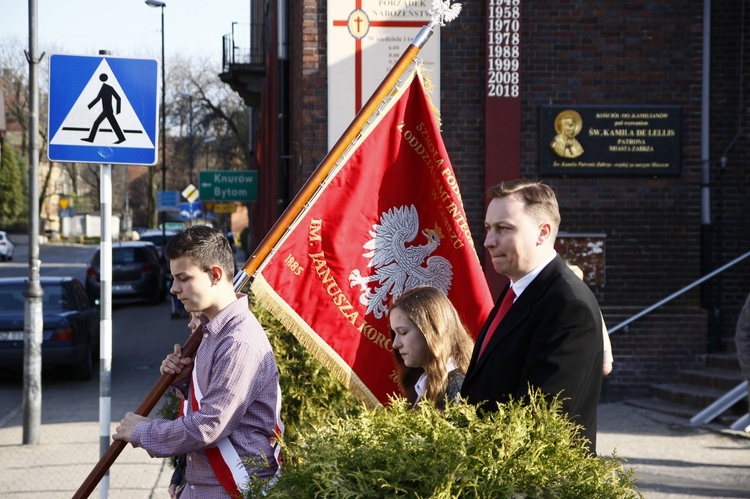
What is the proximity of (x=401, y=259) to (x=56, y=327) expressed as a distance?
36.3 feet

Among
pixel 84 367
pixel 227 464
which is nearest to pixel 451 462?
pixel 227 464

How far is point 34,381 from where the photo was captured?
1058 centimetres

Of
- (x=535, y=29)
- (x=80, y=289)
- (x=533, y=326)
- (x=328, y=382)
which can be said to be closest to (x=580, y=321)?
(x=533, y=326)

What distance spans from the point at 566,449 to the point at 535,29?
10.6 meters

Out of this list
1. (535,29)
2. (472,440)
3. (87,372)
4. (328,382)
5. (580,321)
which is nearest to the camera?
(472,440)

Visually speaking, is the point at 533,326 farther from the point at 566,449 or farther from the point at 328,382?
the point at 328,382

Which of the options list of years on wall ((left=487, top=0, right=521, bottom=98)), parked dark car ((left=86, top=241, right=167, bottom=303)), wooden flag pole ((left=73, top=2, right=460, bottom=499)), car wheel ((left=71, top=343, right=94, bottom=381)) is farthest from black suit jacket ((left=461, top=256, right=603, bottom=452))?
parked dark car ((left=86, top=241, right=167, bottom=303))

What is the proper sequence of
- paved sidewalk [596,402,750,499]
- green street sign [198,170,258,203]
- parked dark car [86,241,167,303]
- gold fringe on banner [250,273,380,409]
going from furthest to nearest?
parked dark car [86,241,167,303] < green street sign [198,170,258,203] < paved sidewalk [596,402,750,499] < gold fringe on banner [250,273,380,409]

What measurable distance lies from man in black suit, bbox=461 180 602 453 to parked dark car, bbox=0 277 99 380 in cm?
1245

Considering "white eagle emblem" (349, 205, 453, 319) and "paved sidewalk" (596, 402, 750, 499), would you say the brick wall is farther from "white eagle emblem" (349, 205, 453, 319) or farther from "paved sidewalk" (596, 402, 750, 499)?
"white eagle emblem" (349, 205, 453, 319)

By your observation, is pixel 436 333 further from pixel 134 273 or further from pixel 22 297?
pixel 134 273

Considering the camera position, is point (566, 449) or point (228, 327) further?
point (228, 327)

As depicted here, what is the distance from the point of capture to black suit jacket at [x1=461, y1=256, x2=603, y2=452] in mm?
2875

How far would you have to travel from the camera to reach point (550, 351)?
2.90 meters
